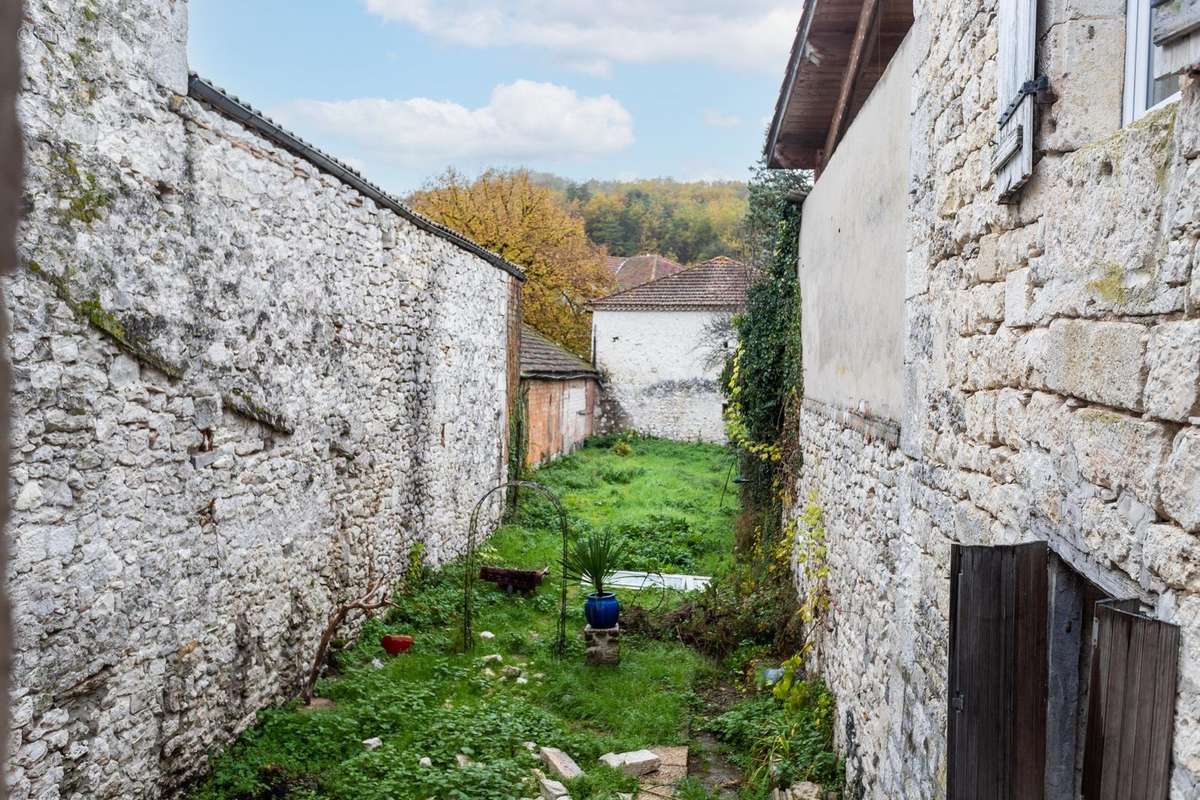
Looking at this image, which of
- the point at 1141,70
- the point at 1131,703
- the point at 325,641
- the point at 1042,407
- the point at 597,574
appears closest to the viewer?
the point at 1131,703

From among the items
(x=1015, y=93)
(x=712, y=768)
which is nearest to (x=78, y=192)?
(x=1015, y=93)

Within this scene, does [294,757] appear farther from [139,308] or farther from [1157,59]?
[1157,59]

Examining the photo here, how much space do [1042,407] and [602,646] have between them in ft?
21.3

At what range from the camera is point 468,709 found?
23.2ft

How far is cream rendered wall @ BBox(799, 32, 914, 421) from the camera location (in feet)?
15.0

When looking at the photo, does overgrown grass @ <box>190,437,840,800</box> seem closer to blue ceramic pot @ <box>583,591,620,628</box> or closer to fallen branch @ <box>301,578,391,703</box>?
fallen branch @ <box>301,578,391,703</box>

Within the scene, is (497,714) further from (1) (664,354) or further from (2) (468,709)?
(1) (664,354)

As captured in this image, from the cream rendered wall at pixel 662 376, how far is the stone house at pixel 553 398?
1348 mm

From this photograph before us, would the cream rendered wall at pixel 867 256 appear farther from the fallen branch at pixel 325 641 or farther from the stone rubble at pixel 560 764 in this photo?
the fallen branch at pixel 325 641

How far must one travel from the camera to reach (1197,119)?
5.40ft

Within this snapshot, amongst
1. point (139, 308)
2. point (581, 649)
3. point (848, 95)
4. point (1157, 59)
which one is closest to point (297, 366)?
point (139, 308)

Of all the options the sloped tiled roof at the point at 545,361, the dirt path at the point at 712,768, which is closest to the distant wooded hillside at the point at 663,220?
the sloped tiled roof at the point at 545,361

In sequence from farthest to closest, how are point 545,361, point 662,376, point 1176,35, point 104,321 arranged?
point 662,376 → point 545,361 → point 104,321 → point 1176,35

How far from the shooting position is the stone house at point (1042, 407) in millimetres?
1742
